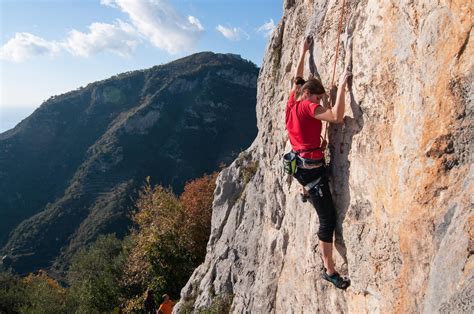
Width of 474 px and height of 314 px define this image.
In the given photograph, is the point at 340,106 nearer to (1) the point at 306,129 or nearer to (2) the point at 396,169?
(1) the point at 306,129

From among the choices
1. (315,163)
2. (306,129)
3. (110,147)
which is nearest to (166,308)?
(315,163)

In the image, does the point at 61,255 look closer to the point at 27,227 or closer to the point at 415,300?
the point at 27,227

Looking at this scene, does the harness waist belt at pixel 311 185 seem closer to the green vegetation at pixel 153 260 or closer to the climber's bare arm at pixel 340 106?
the climber's bare arm at pixel 340 106

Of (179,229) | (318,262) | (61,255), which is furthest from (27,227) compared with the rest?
(318,262)

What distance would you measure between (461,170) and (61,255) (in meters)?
101

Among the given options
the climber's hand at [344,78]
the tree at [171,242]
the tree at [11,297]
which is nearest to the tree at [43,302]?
the tree at [11,297]

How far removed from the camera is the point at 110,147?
125 metres

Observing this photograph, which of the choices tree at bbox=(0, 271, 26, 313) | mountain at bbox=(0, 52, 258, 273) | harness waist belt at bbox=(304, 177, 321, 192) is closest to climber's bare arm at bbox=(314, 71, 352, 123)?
harness waist belt at bbox=(304, 177, 321, 192)

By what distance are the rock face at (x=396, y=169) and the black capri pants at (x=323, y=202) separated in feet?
0.49

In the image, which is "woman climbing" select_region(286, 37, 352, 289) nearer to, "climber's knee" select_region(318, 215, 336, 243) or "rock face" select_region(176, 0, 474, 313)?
"climber's knee" select_region(318, 215, 336, 243)

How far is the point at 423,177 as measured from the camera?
4.10m

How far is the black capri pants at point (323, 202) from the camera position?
5.86 m

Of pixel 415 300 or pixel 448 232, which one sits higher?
pixel 448 232

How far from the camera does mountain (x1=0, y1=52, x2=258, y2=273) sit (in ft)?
318
